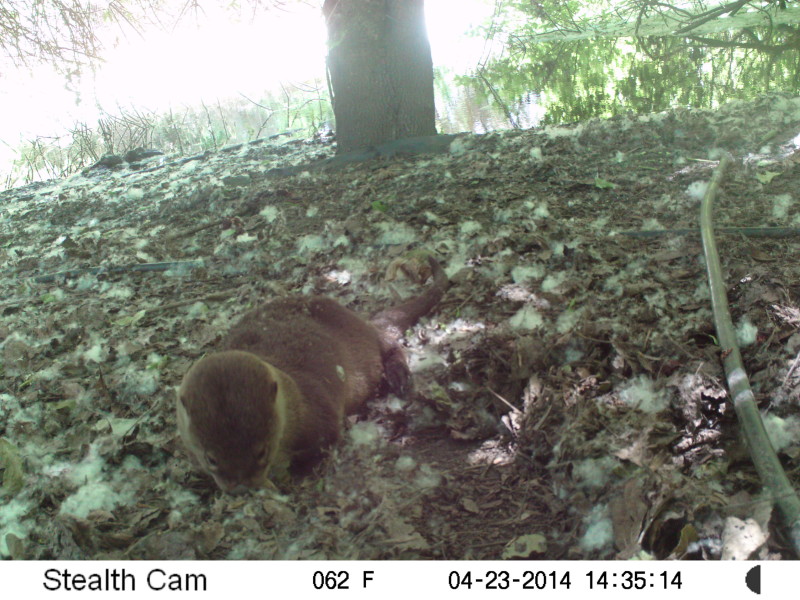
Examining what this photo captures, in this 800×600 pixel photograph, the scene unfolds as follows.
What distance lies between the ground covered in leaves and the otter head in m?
0.18

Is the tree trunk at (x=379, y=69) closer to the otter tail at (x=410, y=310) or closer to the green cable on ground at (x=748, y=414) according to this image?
the otter tail at (x=410, y=310)

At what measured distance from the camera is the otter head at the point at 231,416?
6.69 ft

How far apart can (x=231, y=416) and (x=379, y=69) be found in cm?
392

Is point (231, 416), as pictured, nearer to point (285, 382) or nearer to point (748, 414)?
point (285, 382)

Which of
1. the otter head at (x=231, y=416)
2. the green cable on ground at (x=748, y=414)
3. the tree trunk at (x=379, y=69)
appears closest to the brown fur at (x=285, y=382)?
the otter head at (x=231, y=416)

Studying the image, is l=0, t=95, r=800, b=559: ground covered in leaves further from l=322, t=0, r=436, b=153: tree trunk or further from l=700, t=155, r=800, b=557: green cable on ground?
l=322, t=0, r=436, b=153: tree trunk

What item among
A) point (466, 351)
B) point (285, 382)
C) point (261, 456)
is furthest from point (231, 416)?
point (466, 351)

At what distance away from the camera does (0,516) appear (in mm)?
2217

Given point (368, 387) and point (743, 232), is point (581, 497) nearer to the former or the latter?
point (368, 387)

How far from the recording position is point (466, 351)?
9.41 feet

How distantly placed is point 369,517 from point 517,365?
91 cm

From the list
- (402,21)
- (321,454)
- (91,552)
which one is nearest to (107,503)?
(91,552)

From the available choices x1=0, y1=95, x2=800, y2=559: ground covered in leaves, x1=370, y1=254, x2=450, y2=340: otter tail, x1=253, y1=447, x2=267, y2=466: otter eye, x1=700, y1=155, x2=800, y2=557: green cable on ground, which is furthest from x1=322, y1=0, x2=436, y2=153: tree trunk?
x1=253, y1=447, x2=267, y2=466: otter eye

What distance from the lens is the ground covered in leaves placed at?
2.05 m
